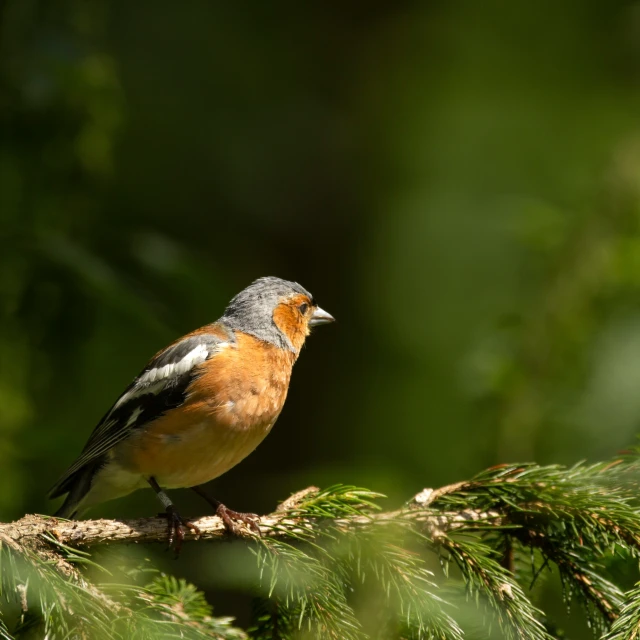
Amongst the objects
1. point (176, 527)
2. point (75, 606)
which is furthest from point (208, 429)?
point (75, 606)

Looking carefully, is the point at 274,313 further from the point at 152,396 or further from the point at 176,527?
the point at 176,527

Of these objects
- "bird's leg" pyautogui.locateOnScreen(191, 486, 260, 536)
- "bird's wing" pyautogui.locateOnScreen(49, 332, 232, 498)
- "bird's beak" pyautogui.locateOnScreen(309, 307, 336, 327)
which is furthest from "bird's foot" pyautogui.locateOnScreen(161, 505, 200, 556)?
"bird's beak" pyautogui.locateOnScreen(309, 307, 336, 327)

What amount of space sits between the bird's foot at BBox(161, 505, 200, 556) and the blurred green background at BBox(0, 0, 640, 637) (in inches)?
7.7

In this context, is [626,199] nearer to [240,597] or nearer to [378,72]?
[240,597]

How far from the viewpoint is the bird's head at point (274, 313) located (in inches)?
173

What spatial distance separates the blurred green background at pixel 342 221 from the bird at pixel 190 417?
1.45ft

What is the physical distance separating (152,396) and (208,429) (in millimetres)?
457

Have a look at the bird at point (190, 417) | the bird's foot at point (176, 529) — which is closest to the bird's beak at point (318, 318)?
the bird at point (190, 417)

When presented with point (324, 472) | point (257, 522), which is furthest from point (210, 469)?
point (324, 472)

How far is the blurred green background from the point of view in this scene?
4.57 meters

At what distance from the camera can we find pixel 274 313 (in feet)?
14.8

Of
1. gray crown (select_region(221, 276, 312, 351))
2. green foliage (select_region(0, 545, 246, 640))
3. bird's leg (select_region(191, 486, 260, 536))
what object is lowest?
green foliage (select_region(0, 545, 246, 640))

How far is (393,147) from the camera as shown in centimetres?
1074

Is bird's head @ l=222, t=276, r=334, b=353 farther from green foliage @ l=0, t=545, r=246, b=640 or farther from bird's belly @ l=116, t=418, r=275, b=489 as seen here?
green foliage @ l=0, t=545, r=246, b=640
